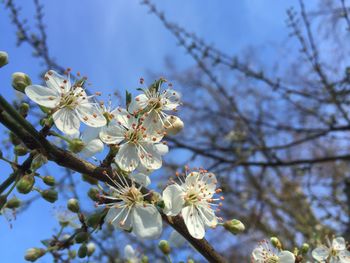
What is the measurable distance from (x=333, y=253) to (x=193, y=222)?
0.99 meters

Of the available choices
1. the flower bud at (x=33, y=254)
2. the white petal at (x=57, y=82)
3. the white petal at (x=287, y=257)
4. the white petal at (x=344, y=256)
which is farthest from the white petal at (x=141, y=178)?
the white petal at (x=344, y=256)

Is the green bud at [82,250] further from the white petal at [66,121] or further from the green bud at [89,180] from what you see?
the white petal at [66,121]

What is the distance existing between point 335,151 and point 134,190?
237 inches

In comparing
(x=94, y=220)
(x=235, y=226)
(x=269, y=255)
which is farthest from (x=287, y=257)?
(x=94, y=220)

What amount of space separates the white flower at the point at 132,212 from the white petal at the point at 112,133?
135 mm

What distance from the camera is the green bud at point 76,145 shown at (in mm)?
1338

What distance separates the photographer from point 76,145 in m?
1.34

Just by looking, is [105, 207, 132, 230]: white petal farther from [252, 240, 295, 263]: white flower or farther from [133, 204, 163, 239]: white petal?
[252, 240, 295, 263]: white flower

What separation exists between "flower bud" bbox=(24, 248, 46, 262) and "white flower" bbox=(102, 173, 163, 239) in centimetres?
43

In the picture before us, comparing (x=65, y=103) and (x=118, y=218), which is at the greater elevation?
(x=65, y=103)

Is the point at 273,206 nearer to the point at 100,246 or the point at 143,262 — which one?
the point at 100,246

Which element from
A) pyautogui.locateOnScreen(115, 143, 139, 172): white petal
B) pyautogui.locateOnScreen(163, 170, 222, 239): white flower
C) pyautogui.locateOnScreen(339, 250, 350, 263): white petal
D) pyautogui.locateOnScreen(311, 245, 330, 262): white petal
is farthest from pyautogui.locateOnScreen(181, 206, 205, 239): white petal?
pyautogui.locateOnScreen(339, 250, 350, 263): white petal

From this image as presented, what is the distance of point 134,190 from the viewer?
1.42 meters

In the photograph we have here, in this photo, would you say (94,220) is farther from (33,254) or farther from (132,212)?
(33,254)
